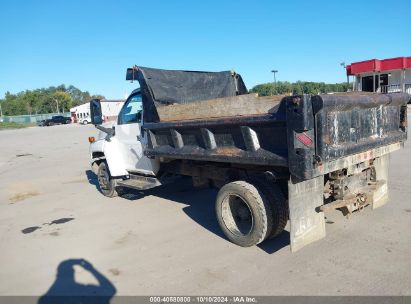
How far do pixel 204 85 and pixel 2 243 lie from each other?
415cm

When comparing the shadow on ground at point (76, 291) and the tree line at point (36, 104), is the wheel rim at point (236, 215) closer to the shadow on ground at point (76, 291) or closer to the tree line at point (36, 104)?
the shadow on ground at point (76, 291)

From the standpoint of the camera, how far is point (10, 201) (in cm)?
813

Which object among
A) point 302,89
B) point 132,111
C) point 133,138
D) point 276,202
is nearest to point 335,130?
point 276,202

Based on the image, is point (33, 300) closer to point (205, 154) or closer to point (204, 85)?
point (205, 154)

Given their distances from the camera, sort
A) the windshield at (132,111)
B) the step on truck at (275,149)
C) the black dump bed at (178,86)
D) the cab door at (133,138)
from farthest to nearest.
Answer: the windshield at (132,111) < the cab door at (133,138) < the black dump bed at (178,86) < the step on truck at (275,149)

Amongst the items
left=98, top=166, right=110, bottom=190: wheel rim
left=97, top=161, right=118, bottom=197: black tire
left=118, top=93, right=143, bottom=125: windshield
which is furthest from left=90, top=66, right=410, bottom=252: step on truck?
left=98, top=166, right=110, bottom=190: wheel rim

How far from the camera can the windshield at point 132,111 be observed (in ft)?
21.1

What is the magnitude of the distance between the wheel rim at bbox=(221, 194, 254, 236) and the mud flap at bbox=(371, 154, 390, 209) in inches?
74.9

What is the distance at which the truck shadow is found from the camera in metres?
4.54

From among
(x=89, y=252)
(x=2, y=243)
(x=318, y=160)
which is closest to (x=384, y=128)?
(x=318, y=160)

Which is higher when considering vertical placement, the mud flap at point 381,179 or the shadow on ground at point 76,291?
the mud flap at point 381,179

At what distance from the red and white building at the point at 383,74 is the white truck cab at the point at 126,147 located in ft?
101

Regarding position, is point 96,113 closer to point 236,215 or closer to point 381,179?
point 236,215

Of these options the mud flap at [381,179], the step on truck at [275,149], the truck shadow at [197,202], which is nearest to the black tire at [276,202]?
the step on truck at [275,149]
